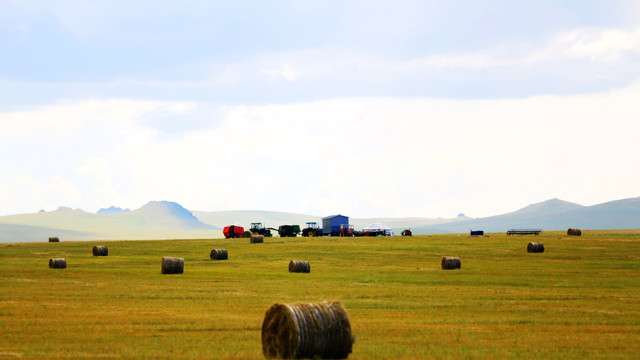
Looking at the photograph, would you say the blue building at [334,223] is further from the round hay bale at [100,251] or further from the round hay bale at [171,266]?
the round hay bale at [171,266]

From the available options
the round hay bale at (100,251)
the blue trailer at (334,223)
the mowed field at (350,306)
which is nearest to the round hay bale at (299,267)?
the mowed field at (350,306)

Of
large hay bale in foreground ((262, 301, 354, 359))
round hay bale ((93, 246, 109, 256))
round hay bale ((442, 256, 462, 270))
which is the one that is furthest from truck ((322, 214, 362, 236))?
large hay bale in foreground ((262, 301, 354, 359))

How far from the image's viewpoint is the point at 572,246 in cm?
7319

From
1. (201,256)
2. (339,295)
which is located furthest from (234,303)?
(201,256)

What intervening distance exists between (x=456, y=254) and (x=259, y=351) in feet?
161

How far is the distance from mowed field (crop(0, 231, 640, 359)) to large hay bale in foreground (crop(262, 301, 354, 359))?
0.74 meters

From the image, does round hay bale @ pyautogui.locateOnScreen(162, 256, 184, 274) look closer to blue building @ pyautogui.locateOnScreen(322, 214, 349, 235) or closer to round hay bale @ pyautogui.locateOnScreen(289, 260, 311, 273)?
round hay bale @ pyautogui.locateOnScreen(289, 260, 311, 273)

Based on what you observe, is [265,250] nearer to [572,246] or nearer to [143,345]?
[572,246]

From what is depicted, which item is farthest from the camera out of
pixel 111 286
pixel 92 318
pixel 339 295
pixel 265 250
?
pixel 265 250

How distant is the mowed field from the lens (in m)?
19.3

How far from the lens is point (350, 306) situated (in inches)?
1131

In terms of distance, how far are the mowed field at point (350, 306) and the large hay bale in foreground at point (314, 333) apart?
29.2 inches

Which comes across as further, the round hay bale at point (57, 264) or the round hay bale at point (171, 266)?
the round hay bale at point (57, 264)

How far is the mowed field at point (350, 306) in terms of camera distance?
761 inches
